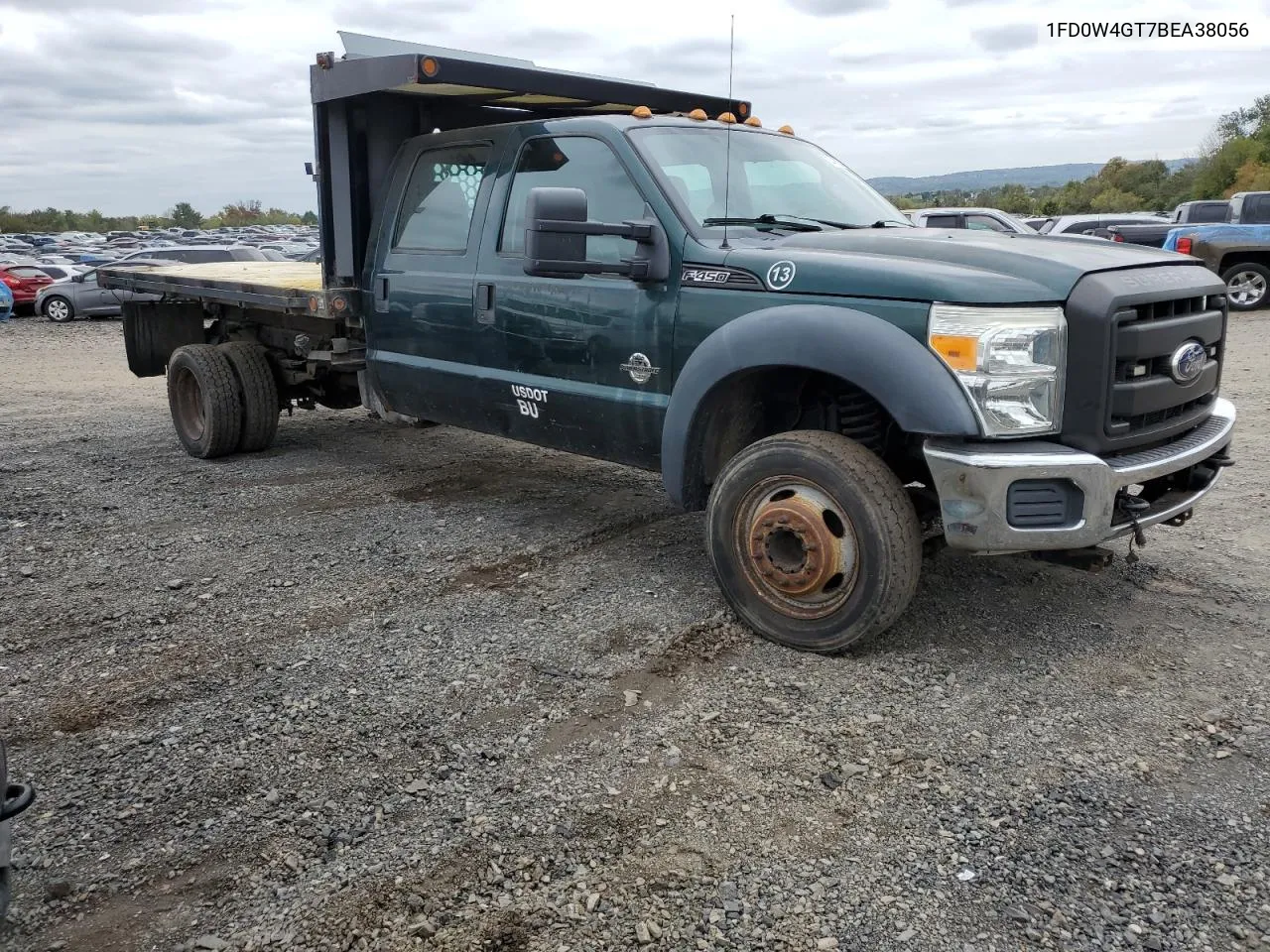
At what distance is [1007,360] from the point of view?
3441 mm

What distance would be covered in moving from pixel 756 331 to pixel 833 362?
350 mm

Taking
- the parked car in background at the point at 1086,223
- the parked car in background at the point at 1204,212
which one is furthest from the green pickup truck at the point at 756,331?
the parked car in background at the point at 1204,212

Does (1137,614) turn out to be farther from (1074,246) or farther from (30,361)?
(30,361)

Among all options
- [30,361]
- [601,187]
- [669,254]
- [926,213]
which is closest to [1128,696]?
[669,254]

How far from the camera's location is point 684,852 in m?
2.72

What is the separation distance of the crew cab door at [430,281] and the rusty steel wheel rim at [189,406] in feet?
6.63

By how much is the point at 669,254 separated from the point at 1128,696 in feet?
7.67

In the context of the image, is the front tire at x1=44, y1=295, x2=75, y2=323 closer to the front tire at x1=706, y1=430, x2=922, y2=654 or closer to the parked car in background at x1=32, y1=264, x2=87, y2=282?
the parked car in background at x1=32, y1=264, x2=87, y2=282

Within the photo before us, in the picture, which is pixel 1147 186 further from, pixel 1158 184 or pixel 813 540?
pixel 813 540

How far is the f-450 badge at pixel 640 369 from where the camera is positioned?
4.43 m

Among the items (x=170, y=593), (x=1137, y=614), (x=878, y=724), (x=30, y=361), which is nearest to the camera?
(x=878, y=724)

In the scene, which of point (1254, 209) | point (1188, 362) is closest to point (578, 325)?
point (1188, 362)

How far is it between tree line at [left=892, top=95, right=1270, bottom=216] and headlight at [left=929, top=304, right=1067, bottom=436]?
135ft

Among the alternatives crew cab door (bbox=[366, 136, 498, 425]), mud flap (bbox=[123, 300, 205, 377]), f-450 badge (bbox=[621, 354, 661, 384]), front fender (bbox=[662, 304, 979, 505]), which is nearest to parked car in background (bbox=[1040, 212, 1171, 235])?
mud flap (bbox=[123, 300, 205, 377])
